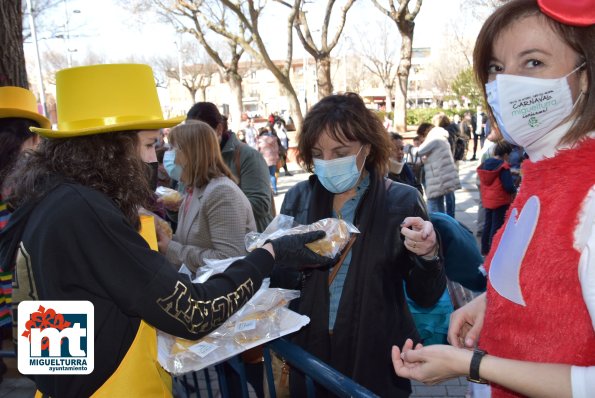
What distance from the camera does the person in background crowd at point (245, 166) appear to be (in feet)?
13.6

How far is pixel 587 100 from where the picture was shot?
42.1 inches

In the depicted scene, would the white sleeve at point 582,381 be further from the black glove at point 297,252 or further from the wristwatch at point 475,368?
the black glove at point 297,252

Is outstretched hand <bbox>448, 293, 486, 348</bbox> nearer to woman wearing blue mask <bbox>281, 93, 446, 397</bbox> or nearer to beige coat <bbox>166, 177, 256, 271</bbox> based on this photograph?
woman wearing blue mask <bbox>281, 93, 446, 397</bbox>

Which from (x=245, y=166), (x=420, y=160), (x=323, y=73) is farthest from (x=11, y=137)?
(x=323, y=73)

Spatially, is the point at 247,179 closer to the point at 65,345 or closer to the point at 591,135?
the point at 65,345

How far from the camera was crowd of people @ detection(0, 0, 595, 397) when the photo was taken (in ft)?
3.33

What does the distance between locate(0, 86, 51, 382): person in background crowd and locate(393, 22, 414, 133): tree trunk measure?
45.1 feet

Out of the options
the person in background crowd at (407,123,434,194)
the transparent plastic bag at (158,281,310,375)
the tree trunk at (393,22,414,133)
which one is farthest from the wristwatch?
the tree trunk at (393,22,414,133)

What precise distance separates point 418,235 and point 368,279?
331 millimetres

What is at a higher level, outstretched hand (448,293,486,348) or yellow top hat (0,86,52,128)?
yellow top hat (0,86,52,128)

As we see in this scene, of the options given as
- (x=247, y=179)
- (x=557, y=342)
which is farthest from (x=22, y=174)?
(x=247, y=179)

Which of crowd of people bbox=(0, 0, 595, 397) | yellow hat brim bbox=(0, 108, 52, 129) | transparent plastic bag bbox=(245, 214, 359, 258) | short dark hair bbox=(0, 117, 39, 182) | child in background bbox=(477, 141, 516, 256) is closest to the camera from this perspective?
crowd of people bbox=(0, 0, 595, 397)

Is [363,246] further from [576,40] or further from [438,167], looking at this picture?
[438,167]

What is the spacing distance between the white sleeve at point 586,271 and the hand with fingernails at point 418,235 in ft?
2.53
